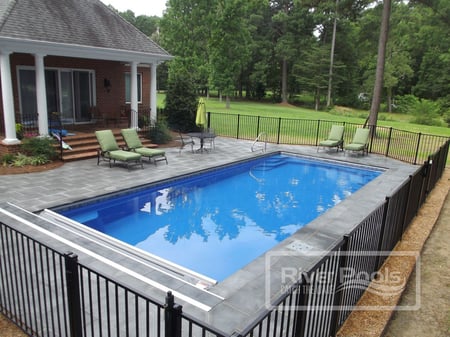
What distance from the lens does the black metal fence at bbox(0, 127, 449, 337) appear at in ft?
8.88

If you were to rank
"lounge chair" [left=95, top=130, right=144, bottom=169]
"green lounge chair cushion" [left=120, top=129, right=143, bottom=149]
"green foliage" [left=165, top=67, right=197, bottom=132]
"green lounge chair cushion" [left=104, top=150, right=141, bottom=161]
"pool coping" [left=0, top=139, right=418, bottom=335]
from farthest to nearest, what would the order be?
"green foliage" [left=165, top=67, right=197, bottom=132]
"green lounge chair cushion" [left=120, top=129, right=143, bottom=149]
"lounge chair" [left=95, top=130, right=144, bottom=169]
"green lounge chair cushion" [left=104, top=150, right=141, bottom=161]
"pool coping" [left=0, top=139, right=418, bottom=335]

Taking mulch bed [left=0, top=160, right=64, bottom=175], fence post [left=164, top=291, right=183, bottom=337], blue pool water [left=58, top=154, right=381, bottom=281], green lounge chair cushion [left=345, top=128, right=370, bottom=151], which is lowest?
blue pool water [left=58, top=154, right=381, bottom=281]

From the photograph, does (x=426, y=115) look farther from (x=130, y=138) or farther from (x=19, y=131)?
(x=19, y=131)

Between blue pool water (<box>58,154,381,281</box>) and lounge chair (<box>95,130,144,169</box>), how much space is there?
1.64m

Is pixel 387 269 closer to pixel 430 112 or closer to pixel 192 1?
pixel 430 112

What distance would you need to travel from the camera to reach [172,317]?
91.4 inches

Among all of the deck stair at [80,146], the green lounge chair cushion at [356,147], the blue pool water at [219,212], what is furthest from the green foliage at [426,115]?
the deck stair at [80,146]

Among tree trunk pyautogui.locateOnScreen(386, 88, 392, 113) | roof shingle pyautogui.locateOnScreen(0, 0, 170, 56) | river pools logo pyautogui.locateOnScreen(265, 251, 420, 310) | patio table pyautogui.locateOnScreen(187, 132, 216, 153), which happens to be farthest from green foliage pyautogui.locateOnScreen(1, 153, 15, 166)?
tree trunk pyautogui.locateOnScreen(386, 88, 392, 113)

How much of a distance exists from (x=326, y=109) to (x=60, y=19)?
35812 millimetres

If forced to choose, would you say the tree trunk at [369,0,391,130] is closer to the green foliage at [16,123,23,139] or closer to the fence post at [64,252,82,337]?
the green foliage at [16,123,23,139]

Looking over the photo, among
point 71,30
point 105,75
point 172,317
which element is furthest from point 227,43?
point 172,317

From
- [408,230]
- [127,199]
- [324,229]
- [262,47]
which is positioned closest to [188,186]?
[127,199]

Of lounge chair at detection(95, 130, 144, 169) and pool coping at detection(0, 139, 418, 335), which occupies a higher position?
lounge chair at detection(95, 130, 144, 169)

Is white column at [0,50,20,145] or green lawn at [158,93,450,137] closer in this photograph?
white column at [0,50,20,145]
